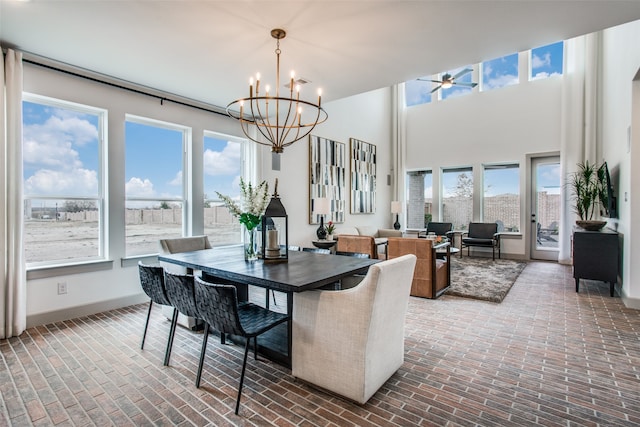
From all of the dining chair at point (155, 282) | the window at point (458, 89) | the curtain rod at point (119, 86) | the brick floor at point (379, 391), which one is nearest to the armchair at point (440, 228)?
the window at point (458, 89)

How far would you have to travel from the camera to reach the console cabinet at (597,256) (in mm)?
4203

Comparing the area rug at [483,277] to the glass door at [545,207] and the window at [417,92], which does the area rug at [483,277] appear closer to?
the glass door at [545,207]

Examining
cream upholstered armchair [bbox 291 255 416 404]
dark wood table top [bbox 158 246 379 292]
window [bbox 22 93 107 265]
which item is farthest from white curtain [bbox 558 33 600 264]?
window [bbox 22 93 107 265]

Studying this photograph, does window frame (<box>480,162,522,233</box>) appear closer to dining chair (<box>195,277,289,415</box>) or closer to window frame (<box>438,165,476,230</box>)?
window frame (<box>438,165,476,230</box>)

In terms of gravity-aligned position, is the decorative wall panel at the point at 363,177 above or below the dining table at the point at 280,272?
above

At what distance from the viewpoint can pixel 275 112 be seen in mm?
5383

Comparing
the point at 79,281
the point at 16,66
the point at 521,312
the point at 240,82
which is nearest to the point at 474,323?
the point at 521,312

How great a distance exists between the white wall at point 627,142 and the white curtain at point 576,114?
A: 3.90 feet

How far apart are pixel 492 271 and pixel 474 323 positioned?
3011mm

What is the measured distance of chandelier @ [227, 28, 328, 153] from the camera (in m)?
2.55

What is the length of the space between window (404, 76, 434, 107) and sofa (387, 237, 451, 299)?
585cm

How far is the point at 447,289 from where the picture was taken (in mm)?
4641

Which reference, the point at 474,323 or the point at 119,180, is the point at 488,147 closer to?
the point at 474,323

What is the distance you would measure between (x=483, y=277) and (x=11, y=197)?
6.36 m
